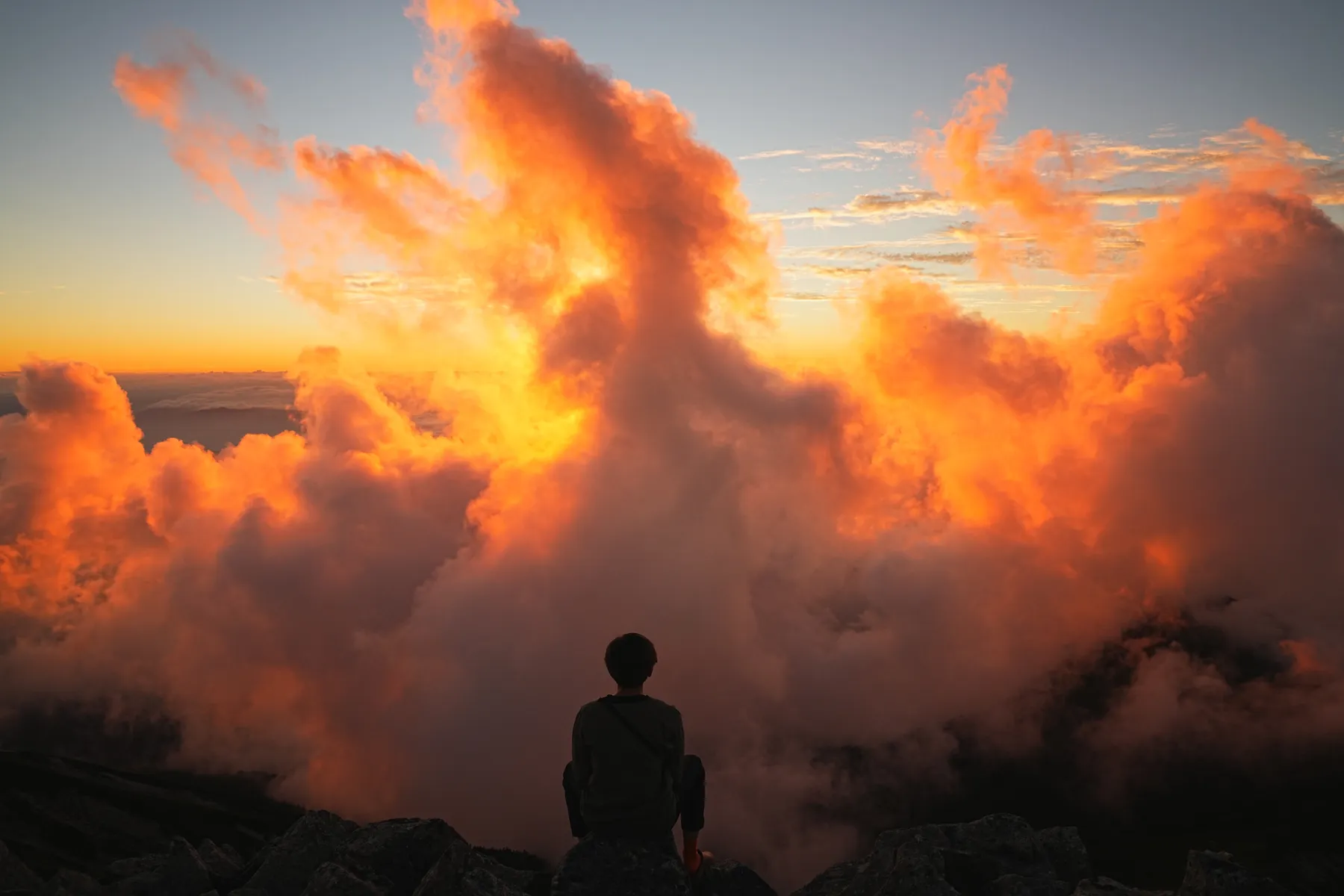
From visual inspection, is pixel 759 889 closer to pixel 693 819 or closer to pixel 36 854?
pixel 693 819

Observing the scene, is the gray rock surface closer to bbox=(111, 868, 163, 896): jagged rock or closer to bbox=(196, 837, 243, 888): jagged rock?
bbox=(196, 837, 243, 888): jagged rock

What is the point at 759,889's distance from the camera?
12453 millimetres

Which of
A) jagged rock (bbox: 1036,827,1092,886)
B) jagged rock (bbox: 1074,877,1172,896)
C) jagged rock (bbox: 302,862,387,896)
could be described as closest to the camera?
jagged rock (bbox: 1074,877,1172,896)

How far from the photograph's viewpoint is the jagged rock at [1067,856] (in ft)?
49.4

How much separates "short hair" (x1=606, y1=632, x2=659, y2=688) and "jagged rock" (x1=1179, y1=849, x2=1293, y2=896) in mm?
9589

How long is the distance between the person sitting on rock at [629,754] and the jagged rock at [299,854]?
7.70m

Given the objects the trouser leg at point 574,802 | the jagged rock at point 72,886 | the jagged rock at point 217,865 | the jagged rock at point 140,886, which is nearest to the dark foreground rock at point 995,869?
the trouser leg at point 574,802

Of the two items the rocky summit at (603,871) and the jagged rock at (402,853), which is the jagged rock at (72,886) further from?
the jagged rock at (402,853)

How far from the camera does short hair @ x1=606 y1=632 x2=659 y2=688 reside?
29.5 feet

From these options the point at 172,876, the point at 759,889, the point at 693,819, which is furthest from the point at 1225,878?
the point at 172,876

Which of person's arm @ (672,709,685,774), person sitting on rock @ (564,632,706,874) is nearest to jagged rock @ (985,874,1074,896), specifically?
person sitting on rock @ (564,632,706,874)

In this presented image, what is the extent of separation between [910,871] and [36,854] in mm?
197908

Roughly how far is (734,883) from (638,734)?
515 cm

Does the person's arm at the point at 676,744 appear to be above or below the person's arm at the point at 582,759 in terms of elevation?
above
